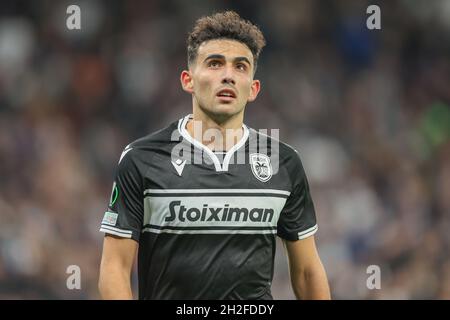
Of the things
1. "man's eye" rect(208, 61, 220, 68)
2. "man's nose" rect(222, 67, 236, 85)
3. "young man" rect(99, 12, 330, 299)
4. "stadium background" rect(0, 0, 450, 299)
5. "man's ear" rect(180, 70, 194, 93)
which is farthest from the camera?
"stadium background" rect(0, 0, 450, 299)

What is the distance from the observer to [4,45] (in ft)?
31.8

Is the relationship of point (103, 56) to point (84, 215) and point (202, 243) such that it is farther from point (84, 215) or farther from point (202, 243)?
point (202, 243)

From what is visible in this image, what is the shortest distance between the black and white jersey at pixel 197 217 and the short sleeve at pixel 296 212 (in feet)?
0.11

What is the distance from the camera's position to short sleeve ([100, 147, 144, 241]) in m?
4.33

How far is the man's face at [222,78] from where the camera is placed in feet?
14.8

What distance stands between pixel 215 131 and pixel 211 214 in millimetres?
524

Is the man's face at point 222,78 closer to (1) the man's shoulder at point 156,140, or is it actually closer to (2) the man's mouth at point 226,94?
(2) the man's mouth at point 226,94

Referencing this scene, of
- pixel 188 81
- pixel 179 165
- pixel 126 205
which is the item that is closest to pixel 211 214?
pixel 179 165

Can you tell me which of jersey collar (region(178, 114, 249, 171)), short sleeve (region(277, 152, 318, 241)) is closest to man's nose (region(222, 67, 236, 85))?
jersey collar (region(178, 114, 249, 171))

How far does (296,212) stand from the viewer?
15.4 ft

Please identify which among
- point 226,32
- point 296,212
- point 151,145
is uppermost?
point 226,32

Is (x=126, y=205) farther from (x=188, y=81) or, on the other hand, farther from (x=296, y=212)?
(x=296, y=212)

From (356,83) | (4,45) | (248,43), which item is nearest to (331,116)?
(356,83)

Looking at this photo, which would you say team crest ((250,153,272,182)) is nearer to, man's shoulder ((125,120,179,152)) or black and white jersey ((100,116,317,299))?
black and white jersey ((100,116,317,299))
